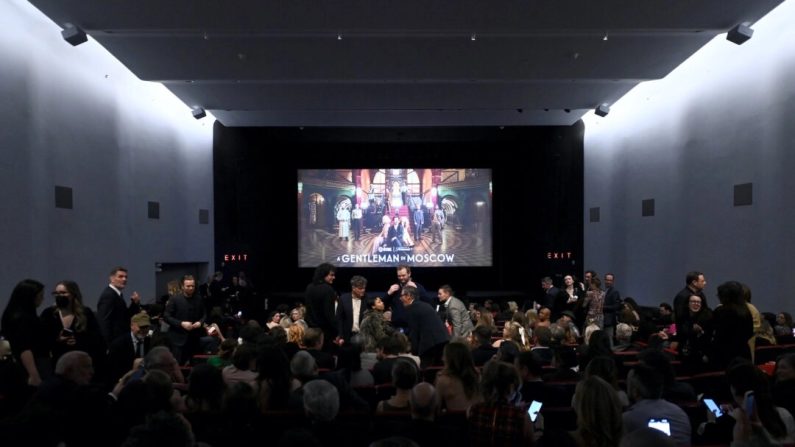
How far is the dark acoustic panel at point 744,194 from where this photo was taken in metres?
7.96

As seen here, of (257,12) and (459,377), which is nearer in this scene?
(459,377)

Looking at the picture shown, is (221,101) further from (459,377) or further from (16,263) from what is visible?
(459,377)

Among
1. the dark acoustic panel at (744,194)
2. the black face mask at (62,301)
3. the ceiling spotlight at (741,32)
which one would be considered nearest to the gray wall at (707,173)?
the dark acoustic panel at (744,194)

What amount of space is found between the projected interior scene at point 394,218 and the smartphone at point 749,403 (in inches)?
453

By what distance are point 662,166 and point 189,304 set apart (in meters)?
8.42

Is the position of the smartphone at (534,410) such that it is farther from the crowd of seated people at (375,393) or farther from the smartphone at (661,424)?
the smartphone at (661,424)

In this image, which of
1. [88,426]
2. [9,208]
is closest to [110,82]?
[9,208]

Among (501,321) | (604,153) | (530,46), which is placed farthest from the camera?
(604,153)

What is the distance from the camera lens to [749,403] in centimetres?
274

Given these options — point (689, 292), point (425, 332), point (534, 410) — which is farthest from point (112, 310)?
point (689, 292)

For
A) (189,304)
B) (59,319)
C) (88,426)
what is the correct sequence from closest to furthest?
1. (88,426)
2. (59,319)
3. (189,304)

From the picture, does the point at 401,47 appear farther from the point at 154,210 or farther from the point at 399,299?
the point at 154,210

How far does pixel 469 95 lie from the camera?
1034 cm

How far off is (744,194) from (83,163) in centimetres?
919
